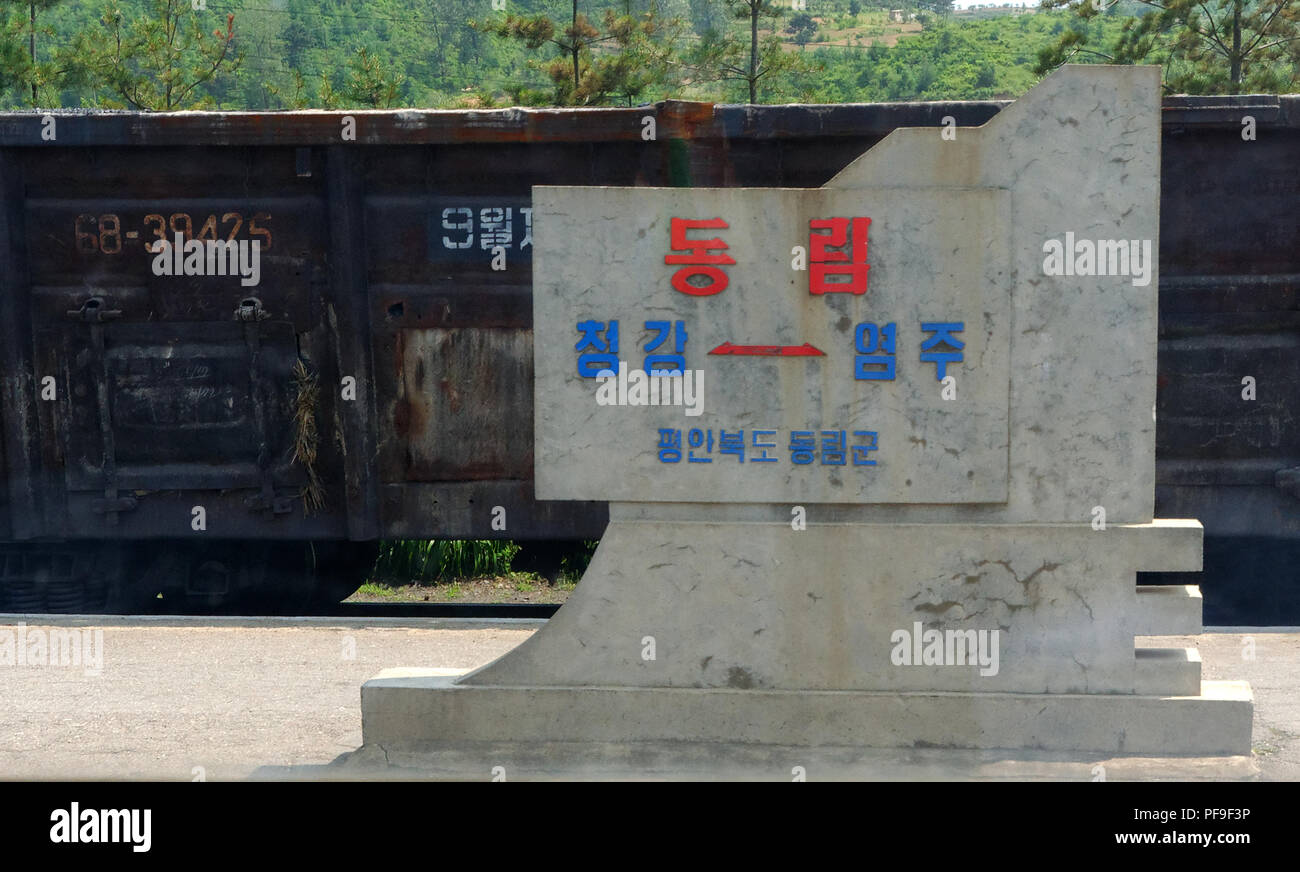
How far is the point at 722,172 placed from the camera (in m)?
6.91

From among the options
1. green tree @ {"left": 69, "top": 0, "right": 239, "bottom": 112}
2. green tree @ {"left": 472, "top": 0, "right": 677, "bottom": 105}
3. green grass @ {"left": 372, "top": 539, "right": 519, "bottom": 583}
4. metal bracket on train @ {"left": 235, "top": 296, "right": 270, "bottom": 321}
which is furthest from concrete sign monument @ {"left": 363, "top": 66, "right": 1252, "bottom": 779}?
green tree @ {"left": 69, "top": 0, "right": 239, "bottom": 112}

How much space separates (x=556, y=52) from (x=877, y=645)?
33498 millimetres

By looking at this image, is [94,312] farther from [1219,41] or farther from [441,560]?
[1219,41]

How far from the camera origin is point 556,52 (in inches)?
1420

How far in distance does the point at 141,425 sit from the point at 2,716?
2.02m

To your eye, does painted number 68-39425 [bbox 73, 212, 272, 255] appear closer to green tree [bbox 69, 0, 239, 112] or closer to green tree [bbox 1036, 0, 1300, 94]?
green tree [bbox 69, 0, 239, 112]

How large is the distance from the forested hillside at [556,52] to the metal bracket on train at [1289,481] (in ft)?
36.1

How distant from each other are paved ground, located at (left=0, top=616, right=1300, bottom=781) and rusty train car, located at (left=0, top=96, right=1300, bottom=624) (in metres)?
0.62

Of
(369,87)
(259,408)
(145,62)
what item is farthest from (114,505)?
(145,62)
